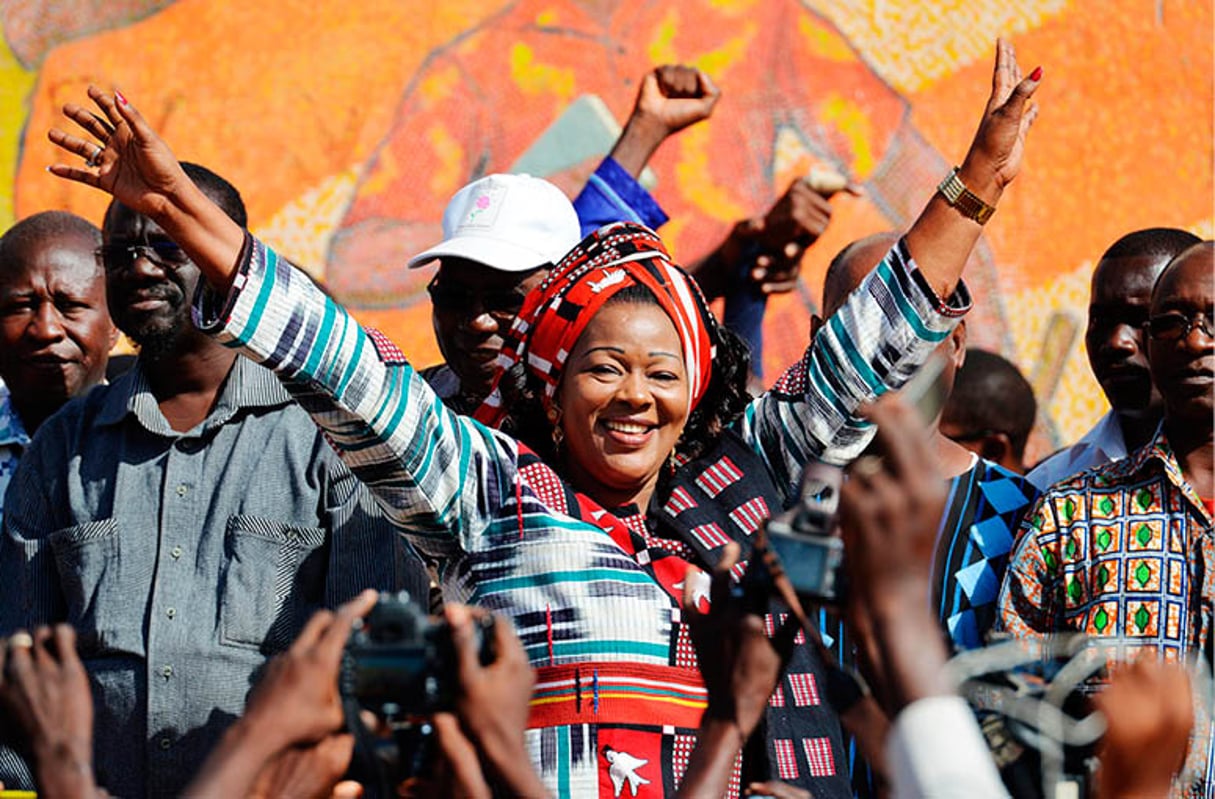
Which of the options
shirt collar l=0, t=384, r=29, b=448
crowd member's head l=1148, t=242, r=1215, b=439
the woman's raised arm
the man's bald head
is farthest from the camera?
shirt collar l=0, t=384, r=29, b=448

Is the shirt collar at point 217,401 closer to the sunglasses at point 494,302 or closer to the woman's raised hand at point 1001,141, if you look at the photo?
the sunglasses at point 494,302

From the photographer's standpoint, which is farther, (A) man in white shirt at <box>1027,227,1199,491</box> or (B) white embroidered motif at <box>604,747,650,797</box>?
(A) man in white shirt at <box>1027,227,1199,491</box>

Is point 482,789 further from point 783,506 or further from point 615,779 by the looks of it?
point 783,506

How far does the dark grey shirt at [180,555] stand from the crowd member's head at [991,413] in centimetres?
253

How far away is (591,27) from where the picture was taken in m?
6.76

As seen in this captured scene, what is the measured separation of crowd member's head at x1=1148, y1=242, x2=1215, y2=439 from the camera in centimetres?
370

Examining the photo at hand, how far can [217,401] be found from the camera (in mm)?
3717

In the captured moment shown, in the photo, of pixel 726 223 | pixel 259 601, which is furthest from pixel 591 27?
pixel 259 601

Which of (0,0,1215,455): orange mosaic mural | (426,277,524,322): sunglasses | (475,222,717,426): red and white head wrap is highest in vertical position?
(0,0,1215,455): orange mosaic mural

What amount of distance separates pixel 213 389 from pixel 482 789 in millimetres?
1927

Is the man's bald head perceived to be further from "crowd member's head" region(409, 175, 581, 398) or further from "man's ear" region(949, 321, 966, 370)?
"crowd member's head" region(409, 175, 581, 398)

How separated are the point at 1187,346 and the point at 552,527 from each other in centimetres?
155

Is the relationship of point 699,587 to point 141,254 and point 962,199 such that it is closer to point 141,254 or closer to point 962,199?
point 962,199

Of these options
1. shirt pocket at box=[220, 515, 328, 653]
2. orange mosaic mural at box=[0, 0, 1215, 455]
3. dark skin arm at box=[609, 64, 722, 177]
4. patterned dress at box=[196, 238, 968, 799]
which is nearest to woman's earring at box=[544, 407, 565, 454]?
patterned dress at box=[196, 238, 968, 799]
